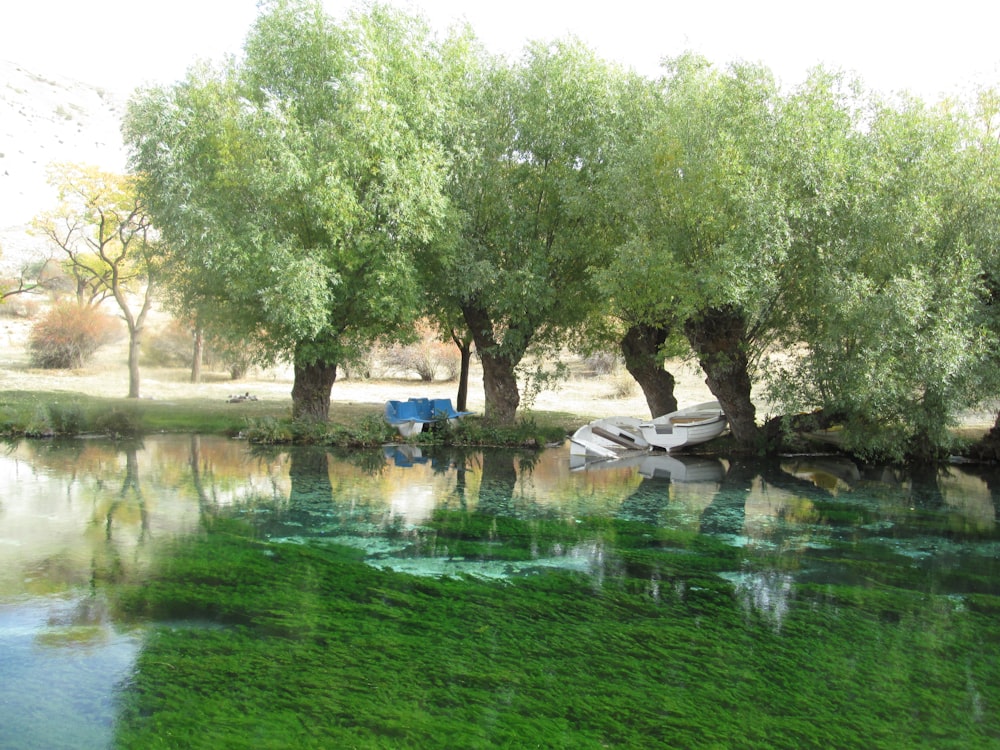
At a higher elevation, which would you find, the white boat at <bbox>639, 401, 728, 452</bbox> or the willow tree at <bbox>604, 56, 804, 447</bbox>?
the willow tree at <bbox>604, 56, 804, 447</bbox>

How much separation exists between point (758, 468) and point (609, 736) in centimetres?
1403

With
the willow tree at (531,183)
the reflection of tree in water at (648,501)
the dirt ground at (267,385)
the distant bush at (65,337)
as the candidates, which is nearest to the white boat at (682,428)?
the willow tree at (531,183)

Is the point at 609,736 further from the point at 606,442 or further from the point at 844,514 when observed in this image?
the point at 606,442

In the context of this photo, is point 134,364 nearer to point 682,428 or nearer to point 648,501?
point 682,428

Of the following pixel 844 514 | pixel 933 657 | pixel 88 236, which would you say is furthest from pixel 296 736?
pixel 88 236

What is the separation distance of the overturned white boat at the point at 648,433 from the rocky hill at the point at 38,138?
26.5 metres

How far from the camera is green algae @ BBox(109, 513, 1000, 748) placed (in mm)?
5676

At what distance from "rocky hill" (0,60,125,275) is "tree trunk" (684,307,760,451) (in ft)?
95.1

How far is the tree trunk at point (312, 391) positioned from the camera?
→ 20641 mm

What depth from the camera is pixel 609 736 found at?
5.61 meters

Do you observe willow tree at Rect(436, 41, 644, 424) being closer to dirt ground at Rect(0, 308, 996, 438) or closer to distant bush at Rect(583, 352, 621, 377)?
dirt ground at Rect(0, 308, 996, 438)

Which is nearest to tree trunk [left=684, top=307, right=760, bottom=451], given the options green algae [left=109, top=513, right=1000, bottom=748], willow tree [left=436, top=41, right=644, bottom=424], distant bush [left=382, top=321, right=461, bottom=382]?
willow tree [left=436, top=41, right=644, bottom=424]

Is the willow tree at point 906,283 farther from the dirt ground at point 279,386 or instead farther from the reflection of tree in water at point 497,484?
the dirt ground at point 279,386

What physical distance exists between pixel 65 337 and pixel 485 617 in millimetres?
27929
